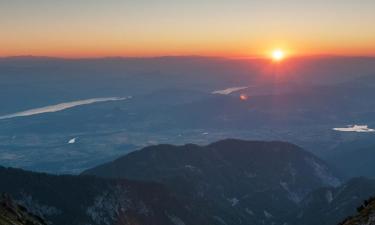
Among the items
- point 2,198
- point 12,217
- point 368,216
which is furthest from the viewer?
point 2,198

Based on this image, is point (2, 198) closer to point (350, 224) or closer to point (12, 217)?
point (12, 217)

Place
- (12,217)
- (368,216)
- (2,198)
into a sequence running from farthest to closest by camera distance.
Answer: (2,198)
(12,217)
(368,216)

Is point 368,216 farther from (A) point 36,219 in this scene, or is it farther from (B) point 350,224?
(A) point 36,219

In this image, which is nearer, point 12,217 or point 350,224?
point 350,224

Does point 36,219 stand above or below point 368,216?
below

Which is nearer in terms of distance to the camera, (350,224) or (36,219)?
(350,224)

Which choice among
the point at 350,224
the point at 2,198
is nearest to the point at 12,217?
the point at 2,198

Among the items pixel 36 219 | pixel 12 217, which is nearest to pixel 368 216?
pixel 12 217

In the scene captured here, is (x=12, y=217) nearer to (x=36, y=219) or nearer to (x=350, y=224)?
(x=36, y=219)
